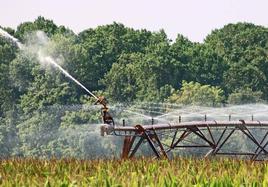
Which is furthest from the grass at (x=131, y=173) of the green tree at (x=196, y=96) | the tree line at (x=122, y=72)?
the tree line at (x=122, y=72)

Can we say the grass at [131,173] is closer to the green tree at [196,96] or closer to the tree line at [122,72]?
the green tree at [196,96]

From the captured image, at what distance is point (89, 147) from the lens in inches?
4419

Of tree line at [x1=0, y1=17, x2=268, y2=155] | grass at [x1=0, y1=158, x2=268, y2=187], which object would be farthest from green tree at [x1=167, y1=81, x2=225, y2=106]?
grass at [x1=0, y1=158, x2=268, y2=187]

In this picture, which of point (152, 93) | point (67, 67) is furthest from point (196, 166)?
point (67, 67)

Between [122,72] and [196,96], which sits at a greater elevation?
[122,72]

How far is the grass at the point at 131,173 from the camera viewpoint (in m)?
22.1

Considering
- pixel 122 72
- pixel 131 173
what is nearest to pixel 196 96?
pixel 122 72

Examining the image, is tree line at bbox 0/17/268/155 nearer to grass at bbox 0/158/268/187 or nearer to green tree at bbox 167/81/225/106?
green tree at bbox 167/81/225/106

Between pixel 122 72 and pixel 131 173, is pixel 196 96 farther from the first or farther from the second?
pixel 131 173

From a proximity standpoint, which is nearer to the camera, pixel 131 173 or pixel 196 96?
pixel 131 173

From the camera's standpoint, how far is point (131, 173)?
77.9ft

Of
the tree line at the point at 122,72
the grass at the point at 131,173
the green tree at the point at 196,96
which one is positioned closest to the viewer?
the grass at the point at 131,173

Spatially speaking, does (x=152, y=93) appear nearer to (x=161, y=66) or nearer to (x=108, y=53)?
(x=161, y=66)

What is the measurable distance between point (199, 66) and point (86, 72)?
1287 cm
